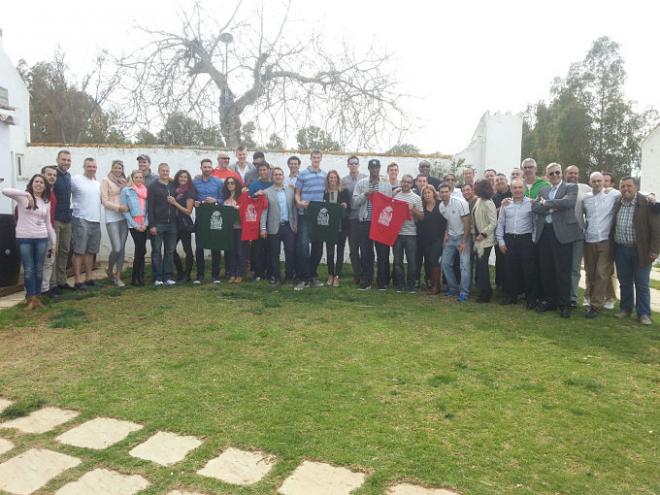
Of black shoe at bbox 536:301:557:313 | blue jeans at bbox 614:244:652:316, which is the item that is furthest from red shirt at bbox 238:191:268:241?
blue jeans at bbox 614:244:652:316

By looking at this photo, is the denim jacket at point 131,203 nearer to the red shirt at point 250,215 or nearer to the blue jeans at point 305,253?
the red shirt at point 250,215

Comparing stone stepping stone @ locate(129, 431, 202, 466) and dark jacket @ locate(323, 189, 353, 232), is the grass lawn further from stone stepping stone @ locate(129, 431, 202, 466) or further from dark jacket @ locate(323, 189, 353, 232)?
dark jacket @ locate(323, 189, 353, 232)

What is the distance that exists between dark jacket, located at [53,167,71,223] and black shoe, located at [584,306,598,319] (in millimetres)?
6799

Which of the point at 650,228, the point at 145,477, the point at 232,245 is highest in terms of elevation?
the point at 650,228

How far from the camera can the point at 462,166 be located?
9.74 m

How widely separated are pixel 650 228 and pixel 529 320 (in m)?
1.78

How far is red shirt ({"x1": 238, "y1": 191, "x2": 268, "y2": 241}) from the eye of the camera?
24.5ft

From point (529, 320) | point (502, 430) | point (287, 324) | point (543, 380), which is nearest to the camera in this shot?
point (502, 430)

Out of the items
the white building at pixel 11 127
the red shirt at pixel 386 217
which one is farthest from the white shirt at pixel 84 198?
the red shirt at pixel 386 217

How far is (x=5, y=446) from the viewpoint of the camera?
2832 millimetres

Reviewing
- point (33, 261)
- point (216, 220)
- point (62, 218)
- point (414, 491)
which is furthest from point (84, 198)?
point (414, 491)

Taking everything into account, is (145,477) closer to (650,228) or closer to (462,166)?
(650,228)

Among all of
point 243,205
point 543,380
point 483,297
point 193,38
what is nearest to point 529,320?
point 483,297

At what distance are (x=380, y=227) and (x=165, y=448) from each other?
484 cm
